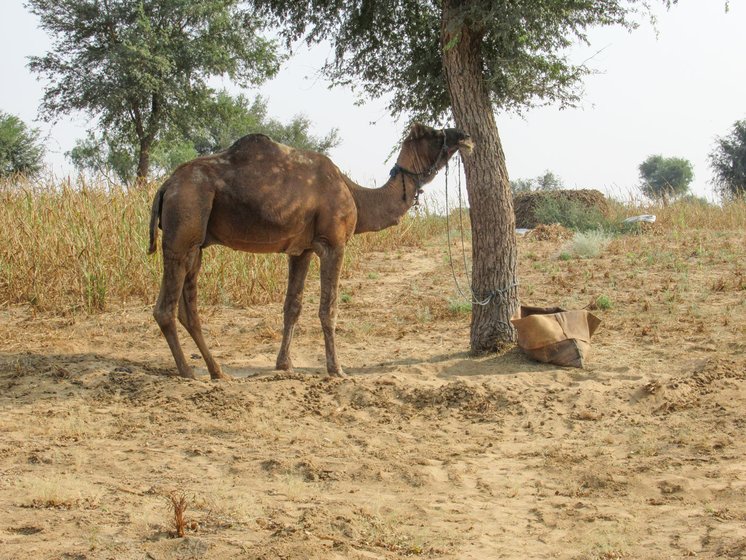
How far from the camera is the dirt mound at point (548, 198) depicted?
2217 centimetres

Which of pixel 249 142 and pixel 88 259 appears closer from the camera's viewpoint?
pixel 249 142

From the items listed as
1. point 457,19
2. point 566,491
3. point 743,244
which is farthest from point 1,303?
point 743,244

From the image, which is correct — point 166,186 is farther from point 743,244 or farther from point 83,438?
point 743,244

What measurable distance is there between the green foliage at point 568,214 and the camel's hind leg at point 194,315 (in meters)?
13.9

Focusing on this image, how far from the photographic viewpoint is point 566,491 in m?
5.38

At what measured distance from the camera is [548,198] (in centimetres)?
2211

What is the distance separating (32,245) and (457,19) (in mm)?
6456

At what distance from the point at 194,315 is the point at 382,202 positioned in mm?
2118

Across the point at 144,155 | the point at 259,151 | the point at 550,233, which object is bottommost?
the point at 550,233

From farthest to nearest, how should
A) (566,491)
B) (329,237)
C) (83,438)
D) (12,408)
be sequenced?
(329,237)
(12,408)
(83,438)
(566,491)

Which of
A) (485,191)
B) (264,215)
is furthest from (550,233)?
(264,215)

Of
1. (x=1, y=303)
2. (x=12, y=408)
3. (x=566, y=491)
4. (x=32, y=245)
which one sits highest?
(x=32, y=245)

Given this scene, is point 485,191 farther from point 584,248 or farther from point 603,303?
point 584,248

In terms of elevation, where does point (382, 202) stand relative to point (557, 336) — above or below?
above
